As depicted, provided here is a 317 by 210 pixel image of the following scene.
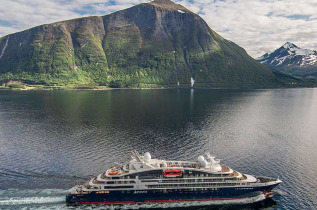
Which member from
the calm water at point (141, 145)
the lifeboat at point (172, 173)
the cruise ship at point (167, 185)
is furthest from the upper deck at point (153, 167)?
the calm water at point (141, 145)

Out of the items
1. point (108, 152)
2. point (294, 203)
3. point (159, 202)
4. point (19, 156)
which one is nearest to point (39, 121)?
point (19, 156)

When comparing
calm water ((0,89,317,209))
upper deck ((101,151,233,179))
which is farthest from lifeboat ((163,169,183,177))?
calm water ((0,89,317,209))

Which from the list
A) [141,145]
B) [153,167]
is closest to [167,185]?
[153,167]

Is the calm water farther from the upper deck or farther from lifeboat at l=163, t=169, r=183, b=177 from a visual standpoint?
the upper deck

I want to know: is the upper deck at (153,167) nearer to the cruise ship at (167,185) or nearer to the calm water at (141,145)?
the cruise ship at (167,185)

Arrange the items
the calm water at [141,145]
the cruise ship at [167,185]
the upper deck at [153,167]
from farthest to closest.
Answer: the calm water at [141,145], the upper deck at [153,167], the cruise ship at [167,185]
